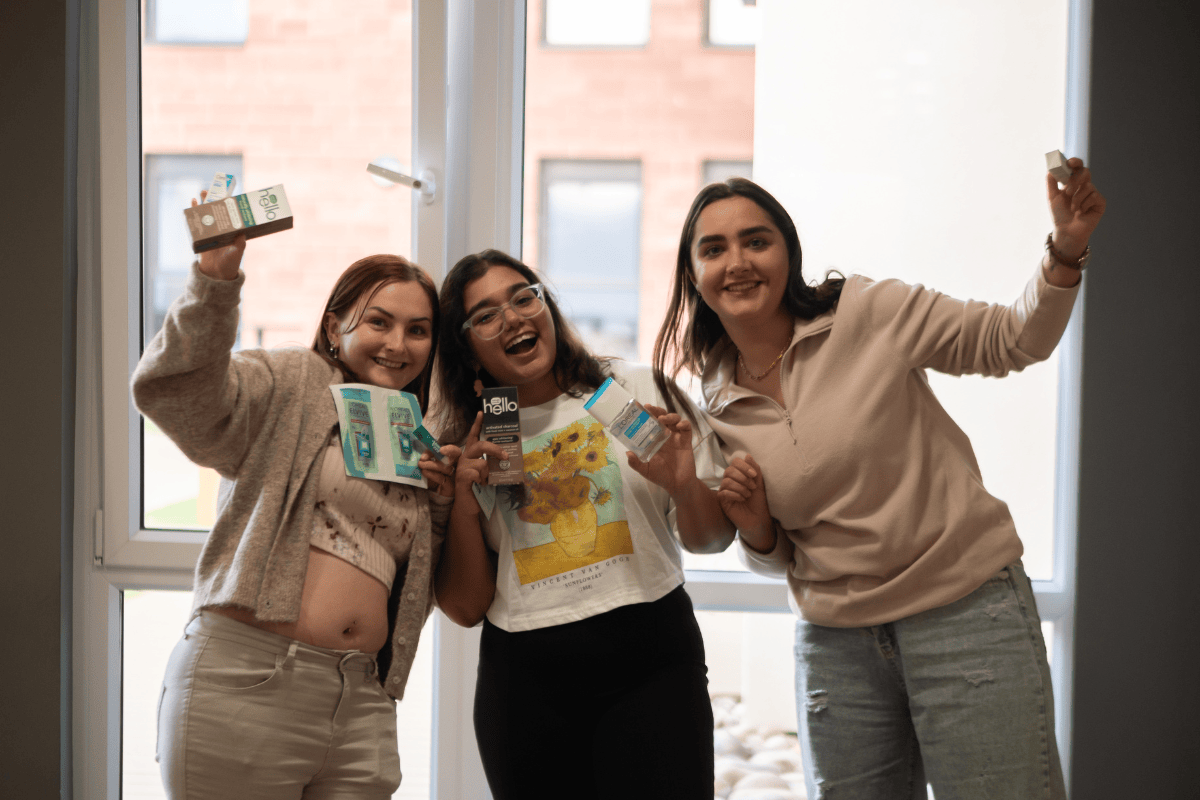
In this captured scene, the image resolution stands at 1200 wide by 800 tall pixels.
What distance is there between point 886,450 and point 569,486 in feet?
1.73

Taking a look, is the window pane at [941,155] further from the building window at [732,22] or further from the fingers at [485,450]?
the fingers at [485,450]

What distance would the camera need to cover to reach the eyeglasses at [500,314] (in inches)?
54.4

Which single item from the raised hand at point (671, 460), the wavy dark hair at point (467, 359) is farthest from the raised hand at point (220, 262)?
the raised hand at point (671, 460)

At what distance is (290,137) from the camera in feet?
6.28

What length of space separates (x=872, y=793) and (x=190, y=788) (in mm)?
1062

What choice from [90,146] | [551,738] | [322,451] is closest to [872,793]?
[551,738]

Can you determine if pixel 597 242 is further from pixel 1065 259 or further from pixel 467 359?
pixel 1065 259

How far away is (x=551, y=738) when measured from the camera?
1.26 metres

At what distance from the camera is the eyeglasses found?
1381 millimetres

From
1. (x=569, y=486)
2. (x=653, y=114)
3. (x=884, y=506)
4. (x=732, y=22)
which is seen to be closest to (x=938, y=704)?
(x=884, y=506)

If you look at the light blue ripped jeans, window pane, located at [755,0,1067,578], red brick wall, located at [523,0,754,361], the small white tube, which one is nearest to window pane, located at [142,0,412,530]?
red brick wall, located at [523,0,754,361]

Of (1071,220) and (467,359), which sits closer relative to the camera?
(1071,220)

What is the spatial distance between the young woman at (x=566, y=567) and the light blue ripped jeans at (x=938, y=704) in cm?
20

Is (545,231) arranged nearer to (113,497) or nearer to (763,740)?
(113,497)
